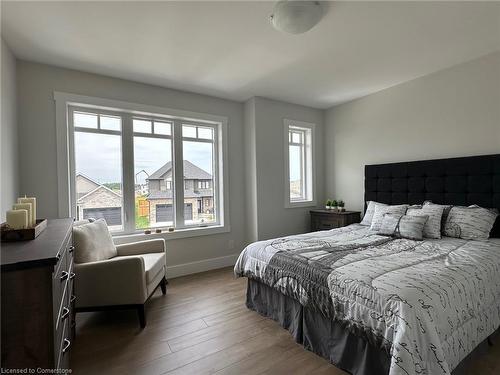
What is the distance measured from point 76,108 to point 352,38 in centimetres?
306

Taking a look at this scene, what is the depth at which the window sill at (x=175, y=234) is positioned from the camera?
121 inches

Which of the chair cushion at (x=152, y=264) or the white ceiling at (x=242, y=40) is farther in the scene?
the chair cushion at (x=152, y=264)

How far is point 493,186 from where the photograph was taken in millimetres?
2582

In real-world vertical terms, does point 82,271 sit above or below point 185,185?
below

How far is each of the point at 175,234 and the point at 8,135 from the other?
6.51 ft

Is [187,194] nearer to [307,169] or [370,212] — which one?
[307,169]

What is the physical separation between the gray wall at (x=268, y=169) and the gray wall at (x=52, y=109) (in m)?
0.70

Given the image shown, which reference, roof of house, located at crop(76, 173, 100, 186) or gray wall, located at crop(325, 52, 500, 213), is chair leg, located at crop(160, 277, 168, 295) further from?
gray wall, located at crop(325, 52, 500, 213)

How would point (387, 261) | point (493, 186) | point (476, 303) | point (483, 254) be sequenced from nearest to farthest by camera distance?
point (476, 303) → point (387, 261) → point (483, 254) → point (493, 186)

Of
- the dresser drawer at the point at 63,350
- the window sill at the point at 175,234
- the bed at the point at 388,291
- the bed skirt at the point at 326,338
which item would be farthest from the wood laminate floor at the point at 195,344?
the window sill at the point at 175,234

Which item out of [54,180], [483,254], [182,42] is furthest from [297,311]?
[54,180]

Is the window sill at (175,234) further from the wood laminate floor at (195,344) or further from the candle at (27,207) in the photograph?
the candle at (27,207)

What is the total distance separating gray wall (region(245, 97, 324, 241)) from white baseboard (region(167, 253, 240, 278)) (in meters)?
0.51

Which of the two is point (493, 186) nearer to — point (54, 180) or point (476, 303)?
point (476, 303)
